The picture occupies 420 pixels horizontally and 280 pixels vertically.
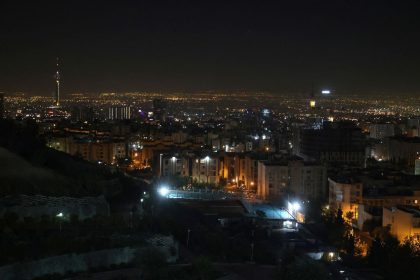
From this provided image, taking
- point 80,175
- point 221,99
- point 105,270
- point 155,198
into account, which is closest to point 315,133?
point 155,198

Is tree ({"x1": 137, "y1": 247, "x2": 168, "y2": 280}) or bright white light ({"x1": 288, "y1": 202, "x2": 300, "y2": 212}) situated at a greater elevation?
tree ({"x1": 137, "y1": 247, "x2": 168, "y2": 280})

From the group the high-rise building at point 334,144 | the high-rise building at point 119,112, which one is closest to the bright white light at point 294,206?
the high-rise building at point 334,144

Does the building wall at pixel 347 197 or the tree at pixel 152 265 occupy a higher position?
the tree at pixel 152 265

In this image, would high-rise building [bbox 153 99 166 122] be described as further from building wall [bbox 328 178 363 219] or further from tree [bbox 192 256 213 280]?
tree [bbox 192 256 213 280]

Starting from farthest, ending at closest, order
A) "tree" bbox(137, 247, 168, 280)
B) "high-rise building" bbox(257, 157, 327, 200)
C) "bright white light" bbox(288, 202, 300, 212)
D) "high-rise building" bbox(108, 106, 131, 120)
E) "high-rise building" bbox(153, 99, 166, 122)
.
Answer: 1. "high-rise building" bbox(108, 106, 131, 120)
2. "high-rise building" bbox(153, 99, 166, 122)
3. "high-rise building" bbox(257, 157, 327, 200)
4. "bright white light" bbox(288, 202, 300, 212)
5. "tree" bbox(137, 247, 168, 280)

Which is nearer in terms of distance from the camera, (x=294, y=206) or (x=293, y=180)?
(x=294, y=206)

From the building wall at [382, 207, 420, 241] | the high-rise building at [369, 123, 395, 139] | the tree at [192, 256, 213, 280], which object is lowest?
the high-rise building at [369, 123, 395, 139]

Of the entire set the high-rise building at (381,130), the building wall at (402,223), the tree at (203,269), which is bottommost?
the high-rise building at (381,130)

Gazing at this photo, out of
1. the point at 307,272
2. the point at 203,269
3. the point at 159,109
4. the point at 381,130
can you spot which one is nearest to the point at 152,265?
the point at 203,269

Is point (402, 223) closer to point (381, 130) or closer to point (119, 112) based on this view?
point (381, 130)

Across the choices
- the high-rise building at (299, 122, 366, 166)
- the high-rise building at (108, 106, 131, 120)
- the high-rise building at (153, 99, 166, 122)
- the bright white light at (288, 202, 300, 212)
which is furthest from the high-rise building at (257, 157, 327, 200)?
the high-rise building at (108, 106, 131, 120)

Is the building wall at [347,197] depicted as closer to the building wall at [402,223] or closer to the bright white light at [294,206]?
the bright white light at [294,206]

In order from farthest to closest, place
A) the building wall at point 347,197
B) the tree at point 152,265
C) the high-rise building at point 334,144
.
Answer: the high-rise building at point 334,144 → the building wall at point 347,197 → the tree at point 152,265
